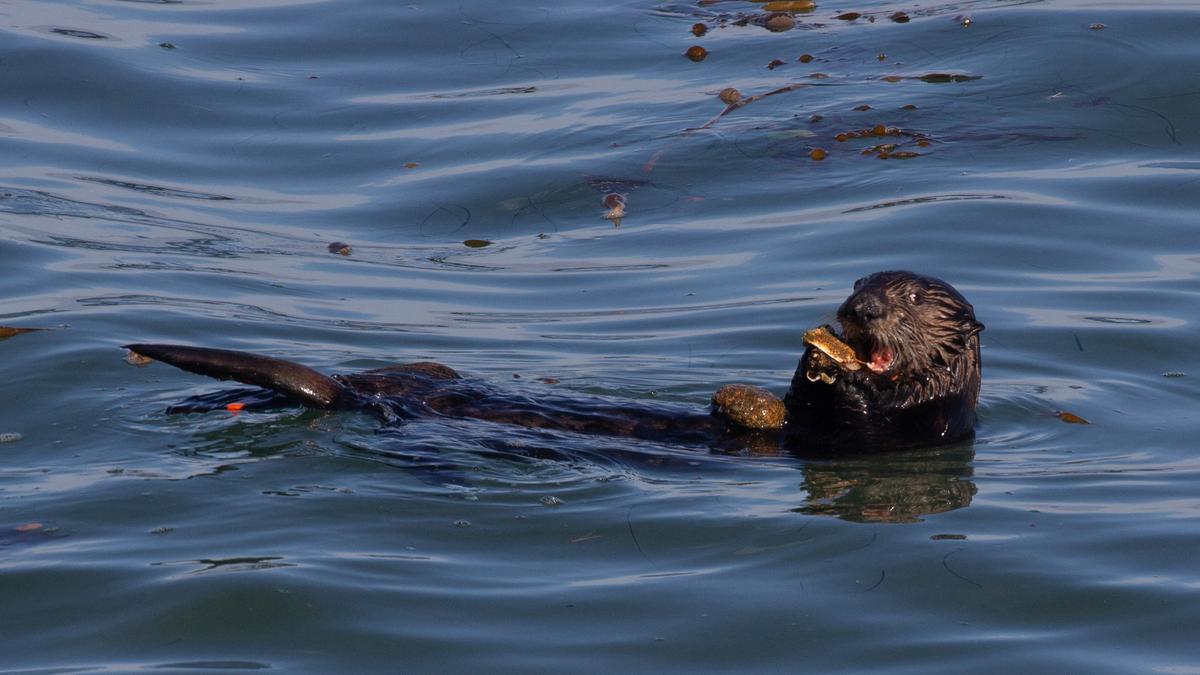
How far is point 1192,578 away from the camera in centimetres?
448

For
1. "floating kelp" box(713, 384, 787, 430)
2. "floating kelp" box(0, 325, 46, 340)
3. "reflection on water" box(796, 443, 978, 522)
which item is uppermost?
"floating kelp" box(0, 325, 46, 340)

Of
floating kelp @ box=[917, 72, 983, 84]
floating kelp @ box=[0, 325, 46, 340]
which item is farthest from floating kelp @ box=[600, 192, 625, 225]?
floating kelp @ box=[0, 325, 46, 340]

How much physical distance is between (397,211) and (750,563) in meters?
5.54

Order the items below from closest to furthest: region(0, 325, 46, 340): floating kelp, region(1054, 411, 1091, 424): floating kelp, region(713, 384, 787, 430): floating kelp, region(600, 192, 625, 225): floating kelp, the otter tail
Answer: the otter tail < region(713, 384, 787, 430): floating kelp < region(1054, 411, 1091, 424): floating kelp < region(0, 325, 46, 340): floating kelp < region(600, 192, 625, 225): floating kelp

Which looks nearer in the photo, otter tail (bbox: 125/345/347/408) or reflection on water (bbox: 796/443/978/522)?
reflection on water (bbox: 796/443/978/522)

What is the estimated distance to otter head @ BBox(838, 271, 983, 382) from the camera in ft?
18.0

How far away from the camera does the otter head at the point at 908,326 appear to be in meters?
5.49

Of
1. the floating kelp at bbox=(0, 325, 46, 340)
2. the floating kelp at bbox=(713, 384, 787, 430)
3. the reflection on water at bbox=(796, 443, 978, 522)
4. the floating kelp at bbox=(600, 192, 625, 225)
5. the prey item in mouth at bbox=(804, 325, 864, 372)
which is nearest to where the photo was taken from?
the reflection on water at bbox=(796, 443, 978, 522)

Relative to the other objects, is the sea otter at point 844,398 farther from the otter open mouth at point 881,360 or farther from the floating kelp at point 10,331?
the floating kelp at point 10,331

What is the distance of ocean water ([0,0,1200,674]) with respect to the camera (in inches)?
165

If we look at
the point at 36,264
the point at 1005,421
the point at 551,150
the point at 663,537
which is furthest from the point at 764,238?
the point at 663,537

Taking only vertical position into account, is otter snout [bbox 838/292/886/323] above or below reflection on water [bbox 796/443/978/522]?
above

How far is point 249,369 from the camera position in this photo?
5.16 metres

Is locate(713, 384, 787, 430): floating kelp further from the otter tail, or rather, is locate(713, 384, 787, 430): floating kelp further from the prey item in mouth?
the otter tail
